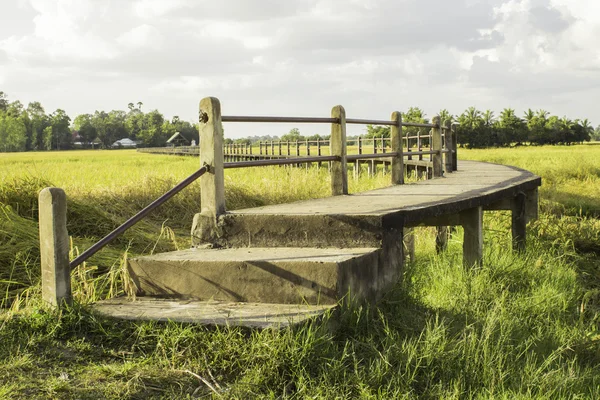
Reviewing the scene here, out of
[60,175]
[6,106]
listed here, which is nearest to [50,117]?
[6,106]

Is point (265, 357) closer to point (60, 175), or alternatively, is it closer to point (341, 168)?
point (341, 168)

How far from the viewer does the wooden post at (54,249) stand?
445 centimetres

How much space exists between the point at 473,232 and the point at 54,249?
4.78m

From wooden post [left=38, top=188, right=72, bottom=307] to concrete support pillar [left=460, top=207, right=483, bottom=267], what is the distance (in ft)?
15.0

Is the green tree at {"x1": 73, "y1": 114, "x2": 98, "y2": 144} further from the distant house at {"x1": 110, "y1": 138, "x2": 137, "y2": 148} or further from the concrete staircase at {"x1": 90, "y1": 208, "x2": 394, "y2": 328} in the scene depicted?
the concrete staircase at {"x1": 90, "y1": 208, "x2": 394, "y2": 328}

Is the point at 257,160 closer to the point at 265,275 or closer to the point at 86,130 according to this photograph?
the point at 265,275

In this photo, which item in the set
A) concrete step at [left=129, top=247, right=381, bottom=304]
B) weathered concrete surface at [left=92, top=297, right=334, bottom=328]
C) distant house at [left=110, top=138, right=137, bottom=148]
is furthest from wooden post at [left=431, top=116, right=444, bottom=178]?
distant house at [left=110, top=138, right=137, bottom=148]

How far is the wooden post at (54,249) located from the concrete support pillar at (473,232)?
15.0ft

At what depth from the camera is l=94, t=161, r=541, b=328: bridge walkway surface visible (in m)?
4.55

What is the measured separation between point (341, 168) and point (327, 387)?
4.46 meters

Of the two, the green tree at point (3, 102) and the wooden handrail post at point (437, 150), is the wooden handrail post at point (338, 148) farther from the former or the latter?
the green tree at point (3, 102)

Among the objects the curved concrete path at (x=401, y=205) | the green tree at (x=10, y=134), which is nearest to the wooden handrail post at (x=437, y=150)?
the curved concrete path at (x=401, y=205)

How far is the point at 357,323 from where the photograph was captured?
4.48m

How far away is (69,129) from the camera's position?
145 metres
